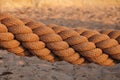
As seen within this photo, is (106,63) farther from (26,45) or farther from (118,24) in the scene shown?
(118,24)

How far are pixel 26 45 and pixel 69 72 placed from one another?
0.29 metres

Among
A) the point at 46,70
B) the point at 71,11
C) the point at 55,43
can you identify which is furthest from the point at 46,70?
the point at 71,11

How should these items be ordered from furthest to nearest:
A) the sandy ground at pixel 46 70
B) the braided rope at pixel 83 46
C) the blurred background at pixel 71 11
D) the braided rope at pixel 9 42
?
the blurred background at pixel 71 11 < the braided rope at pixel 83 46 < the braided rope at pixel 9 42 < the sandy ground at pixel 46 70

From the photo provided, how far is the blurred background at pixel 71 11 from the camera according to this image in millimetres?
4266

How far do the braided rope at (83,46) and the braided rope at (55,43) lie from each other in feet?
0.11

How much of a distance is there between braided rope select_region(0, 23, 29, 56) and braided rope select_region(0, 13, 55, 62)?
0.08ft

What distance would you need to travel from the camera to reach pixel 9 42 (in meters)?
A: 1.64

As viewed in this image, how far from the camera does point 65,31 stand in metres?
1.80

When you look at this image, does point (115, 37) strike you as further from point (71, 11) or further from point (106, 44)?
point (71, 11)

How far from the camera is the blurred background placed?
427 cm

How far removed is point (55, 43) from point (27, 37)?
16 centimetres

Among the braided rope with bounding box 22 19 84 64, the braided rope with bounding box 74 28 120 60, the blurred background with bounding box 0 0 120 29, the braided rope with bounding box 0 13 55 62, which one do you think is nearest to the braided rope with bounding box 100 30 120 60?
the braided rope with bounding box 74 28 120 60

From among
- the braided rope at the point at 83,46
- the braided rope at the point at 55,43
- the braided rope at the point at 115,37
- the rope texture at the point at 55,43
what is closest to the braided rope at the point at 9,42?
the rope texture at the point at 55,43

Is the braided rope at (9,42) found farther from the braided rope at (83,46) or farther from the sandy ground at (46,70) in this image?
the braided rope at (83,46)
